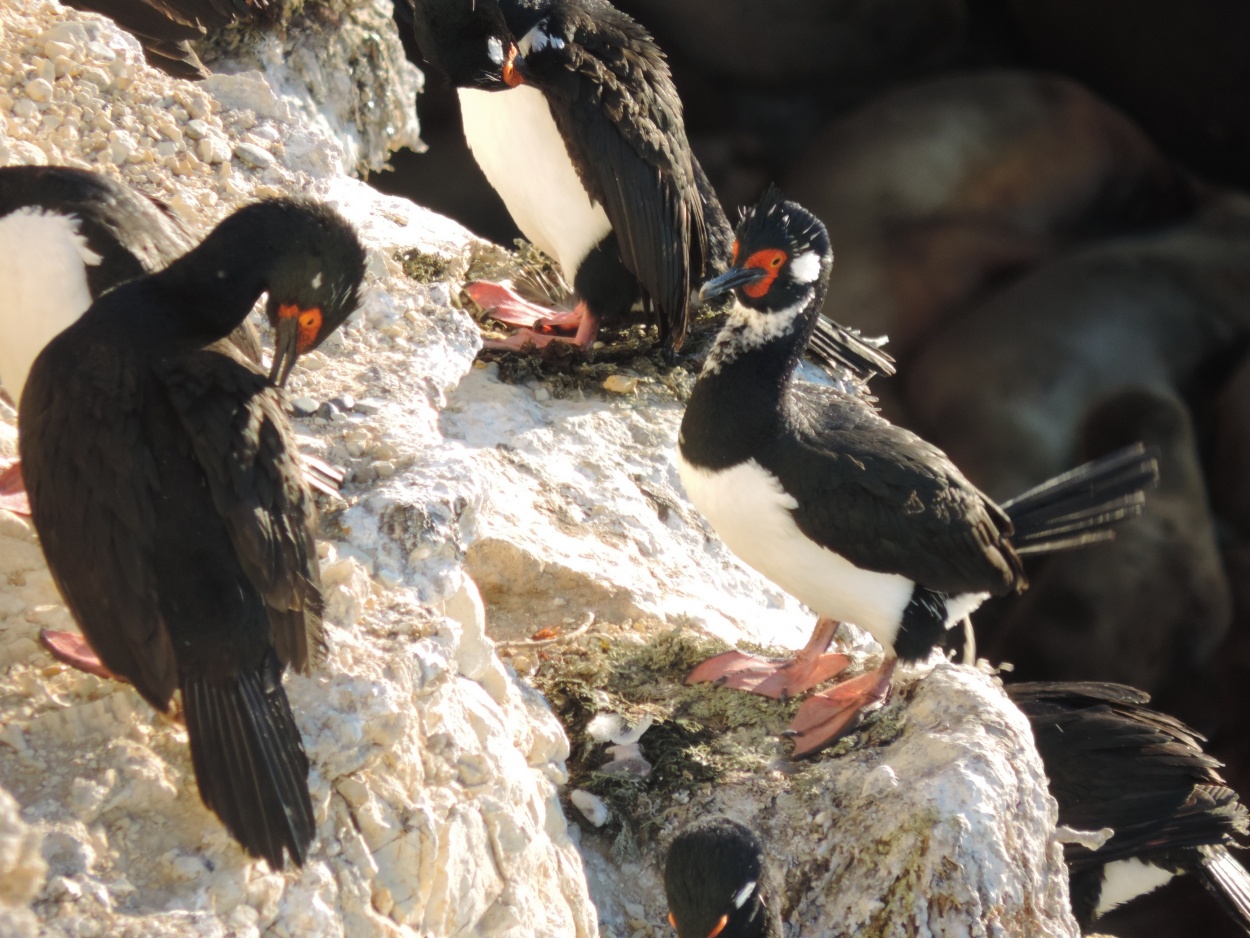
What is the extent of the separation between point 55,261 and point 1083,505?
2.95m

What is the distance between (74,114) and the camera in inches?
154

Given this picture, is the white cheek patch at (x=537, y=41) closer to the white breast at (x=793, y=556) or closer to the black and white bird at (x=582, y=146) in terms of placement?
the black and white bird at (x=582, y=146)

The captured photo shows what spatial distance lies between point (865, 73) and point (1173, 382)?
10.9 ft

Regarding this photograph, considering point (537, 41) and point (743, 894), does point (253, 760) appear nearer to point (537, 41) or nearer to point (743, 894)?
point (743, 894)

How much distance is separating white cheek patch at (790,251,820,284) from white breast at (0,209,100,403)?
1.80 metres

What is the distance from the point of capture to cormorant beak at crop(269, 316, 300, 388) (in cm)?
298

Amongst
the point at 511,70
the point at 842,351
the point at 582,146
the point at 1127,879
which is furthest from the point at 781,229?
the point at 1127,879

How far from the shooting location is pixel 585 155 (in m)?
4.63

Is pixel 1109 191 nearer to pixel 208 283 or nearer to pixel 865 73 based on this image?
pixel 865 73

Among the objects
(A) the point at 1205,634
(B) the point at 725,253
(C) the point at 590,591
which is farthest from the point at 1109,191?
(C) the point at 590,591

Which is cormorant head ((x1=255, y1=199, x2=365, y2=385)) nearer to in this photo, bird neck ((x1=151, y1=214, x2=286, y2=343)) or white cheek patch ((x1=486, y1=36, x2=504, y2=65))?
bird neck ((x1=151, y1=214, x2=286, y2=343))

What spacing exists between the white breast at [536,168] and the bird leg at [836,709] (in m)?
1.99

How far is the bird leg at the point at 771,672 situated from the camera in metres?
3.70

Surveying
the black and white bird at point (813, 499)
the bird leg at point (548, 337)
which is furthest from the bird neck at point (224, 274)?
the bird leg at point (548, 337)
